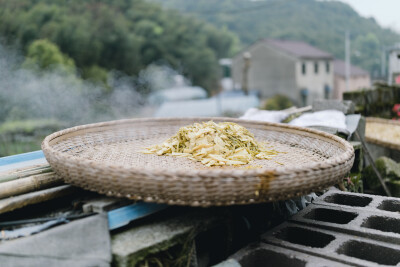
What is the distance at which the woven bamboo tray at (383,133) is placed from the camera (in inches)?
219

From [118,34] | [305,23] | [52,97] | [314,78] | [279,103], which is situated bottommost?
[279,103]

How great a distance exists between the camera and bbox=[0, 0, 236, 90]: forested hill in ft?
101

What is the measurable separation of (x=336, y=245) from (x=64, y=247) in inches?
66.6

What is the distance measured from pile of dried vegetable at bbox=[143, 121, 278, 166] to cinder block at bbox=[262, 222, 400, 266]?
58 cm

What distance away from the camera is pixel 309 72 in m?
38.8

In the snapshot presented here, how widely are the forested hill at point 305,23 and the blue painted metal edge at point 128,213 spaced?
55.6 metres

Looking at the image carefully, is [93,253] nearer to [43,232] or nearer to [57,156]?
[43,232]

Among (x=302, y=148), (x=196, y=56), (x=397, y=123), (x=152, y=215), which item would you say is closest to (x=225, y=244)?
(x=152, y=215)

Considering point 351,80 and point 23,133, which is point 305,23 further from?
point 23,133

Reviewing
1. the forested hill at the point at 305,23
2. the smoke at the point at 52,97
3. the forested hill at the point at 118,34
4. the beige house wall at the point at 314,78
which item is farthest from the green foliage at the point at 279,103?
the forested hill at the point at 305,23

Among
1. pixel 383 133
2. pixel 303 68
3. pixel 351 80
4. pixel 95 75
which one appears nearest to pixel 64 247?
pixel 383 133

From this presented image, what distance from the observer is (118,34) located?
3800 cm

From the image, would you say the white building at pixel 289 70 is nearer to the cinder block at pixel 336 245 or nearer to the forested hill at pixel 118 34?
the forested hill at pixel 118 34

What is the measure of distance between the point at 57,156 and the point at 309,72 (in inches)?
1544
